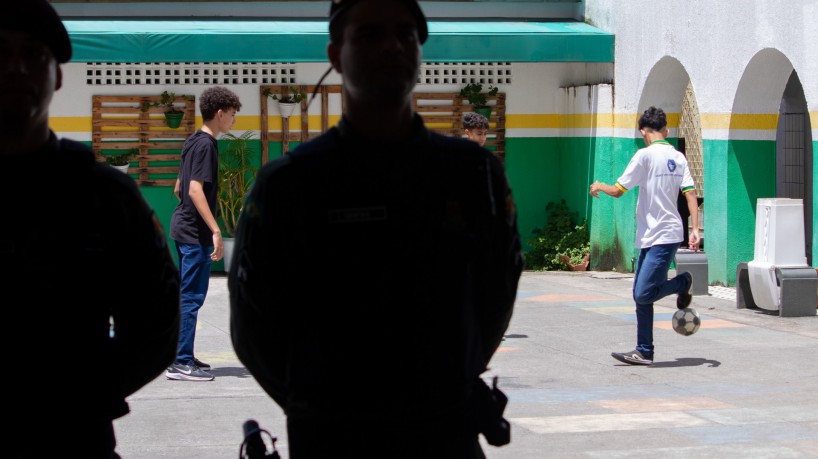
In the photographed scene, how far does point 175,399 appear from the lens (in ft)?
26.7

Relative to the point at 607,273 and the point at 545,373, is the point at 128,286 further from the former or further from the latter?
the point at 607,273

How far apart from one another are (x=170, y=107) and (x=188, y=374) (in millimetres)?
9213

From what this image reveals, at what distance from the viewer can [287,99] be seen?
692 inches

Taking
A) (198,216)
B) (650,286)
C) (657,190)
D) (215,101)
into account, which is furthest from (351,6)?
(657,190)

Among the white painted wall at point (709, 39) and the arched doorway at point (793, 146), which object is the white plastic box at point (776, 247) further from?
the arched doorway at point (793, 146)

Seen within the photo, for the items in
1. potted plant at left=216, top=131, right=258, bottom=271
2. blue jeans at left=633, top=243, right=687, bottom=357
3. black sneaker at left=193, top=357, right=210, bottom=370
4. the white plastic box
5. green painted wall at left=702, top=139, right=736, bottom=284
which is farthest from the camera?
potted plant at left=216, top=131, right=258, bottom=271

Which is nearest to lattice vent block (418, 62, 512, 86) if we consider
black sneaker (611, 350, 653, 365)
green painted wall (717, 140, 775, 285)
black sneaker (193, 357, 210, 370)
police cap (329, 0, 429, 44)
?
green painted wall (717, 140, 775, 285)

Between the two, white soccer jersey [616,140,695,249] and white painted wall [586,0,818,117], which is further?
white painted wall [586,0,818,117]

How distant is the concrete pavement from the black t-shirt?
41.5 inches

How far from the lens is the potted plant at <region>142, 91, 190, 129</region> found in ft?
57.0

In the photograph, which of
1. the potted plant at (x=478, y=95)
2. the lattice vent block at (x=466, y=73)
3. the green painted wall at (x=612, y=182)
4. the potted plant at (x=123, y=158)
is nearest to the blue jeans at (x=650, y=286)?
the green painted wall at (x=612, y=182)

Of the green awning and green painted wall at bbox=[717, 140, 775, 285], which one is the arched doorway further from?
green painted wall at bbox=[717, 140, 775, 285]

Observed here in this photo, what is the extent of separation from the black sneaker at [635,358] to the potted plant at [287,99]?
9.01 m

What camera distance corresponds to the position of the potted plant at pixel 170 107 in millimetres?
17375
